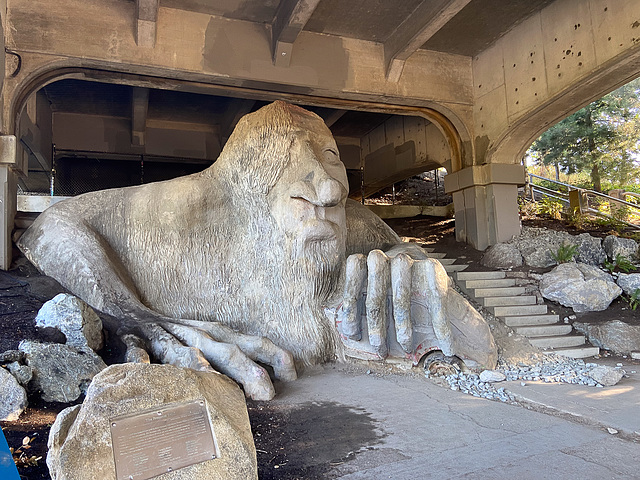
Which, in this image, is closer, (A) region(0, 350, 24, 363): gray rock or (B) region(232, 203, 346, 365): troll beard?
(A) region(0, 350, 24, 363): gray rock

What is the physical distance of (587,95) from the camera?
5.88 m

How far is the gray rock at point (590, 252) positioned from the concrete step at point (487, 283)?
1.21 meters

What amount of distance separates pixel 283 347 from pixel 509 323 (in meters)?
3.00

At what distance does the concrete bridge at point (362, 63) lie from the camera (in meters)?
5.11

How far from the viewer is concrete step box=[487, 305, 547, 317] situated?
5594mm

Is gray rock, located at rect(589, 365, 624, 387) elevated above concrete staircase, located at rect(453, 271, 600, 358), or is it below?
below

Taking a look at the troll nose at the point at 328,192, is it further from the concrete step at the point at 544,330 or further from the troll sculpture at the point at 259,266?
the concrete step at the point at 544,330

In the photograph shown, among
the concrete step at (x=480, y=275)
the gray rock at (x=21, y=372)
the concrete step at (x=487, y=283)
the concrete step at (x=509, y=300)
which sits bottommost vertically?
the gray rock at (x=21, y=372)

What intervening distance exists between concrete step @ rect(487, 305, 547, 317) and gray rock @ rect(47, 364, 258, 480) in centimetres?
425

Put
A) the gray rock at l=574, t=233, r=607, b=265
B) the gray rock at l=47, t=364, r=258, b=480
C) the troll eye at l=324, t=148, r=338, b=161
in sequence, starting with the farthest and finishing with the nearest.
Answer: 1. the gray rock at l=574, t=233, r=607, b=265
2. the troll eye at l=324, t=148, r=338, b=161
3. the gray rock at l=47, t=364, r=258, b=480

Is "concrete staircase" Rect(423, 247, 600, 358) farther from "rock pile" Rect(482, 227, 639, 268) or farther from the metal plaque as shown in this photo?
the metal plaque

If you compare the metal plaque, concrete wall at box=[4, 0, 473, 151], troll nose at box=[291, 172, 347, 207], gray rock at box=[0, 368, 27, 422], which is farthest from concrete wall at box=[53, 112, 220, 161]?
the metal plaque

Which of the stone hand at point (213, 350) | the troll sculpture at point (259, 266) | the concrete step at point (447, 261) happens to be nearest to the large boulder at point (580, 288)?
the concrete step at point (447, 261)

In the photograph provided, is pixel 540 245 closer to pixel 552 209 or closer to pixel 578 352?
pixel 578 352
